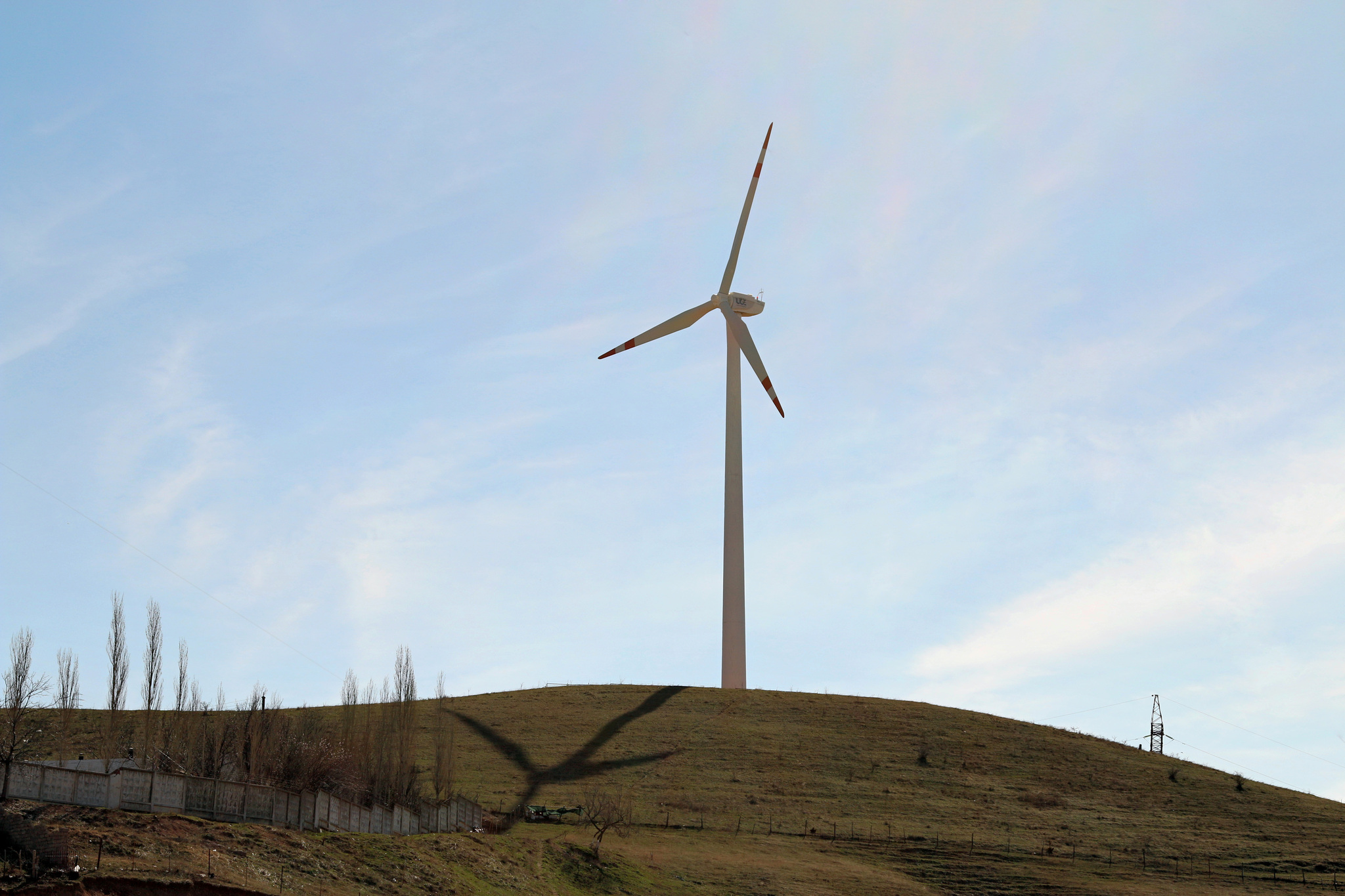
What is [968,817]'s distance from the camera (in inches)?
2591

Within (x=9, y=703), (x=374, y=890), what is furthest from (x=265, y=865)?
(x=9, y=703)

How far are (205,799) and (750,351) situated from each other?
6347cm

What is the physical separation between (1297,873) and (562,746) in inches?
1628

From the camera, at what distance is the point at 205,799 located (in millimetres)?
39375

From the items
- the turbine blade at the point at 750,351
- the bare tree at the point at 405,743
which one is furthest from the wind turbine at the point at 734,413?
the bare tree at the point at 405,743

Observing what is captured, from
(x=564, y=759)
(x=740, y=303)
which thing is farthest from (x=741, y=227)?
(x=564, y=759)

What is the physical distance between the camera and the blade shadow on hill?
2761 inches

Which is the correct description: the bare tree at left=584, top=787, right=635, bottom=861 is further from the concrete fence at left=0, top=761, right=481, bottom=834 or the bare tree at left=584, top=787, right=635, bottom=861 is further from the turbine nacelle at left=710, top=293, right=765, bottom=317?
the turbine nacelle at left=710, top=293, right=765, bottom=317

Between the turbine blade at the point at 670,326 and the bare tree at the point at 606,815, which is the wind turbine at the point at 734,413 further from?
the bare tree at the point at 606,815

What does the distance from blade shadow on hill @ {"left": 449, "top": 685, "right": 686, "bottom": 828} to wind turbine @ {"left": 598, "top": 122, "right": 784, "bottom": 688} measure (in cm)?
1003

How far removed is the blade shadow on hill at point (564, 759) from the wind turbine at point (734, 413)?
32.9 ft

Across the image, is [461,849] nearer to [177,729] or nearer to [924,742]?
[177,729]

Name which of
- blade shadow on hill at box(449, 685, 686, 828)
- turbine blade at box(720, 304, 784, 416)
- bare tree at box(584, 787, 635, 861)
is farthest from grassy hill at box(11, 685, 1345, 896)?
turbine blade at box(720, 304, 784, 416)

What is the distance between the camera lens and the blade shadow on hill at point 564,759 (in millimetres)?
70125
